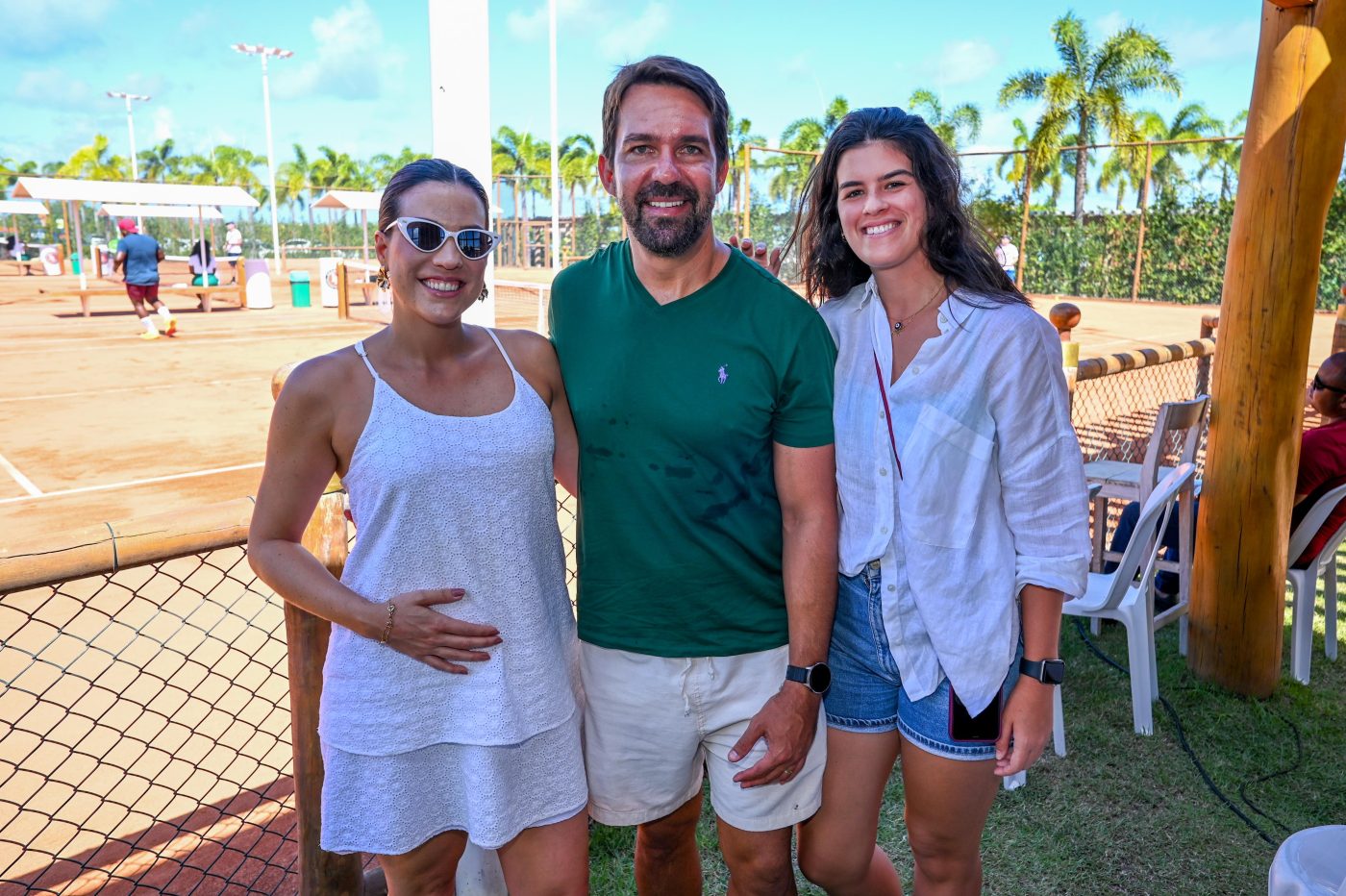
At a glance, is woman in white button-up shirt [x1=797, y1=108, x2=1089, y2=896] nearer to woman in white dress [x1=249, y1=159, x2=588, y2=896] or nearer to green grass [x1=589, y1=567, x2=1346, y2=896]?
woman in white dress [x1=249, y1=159, x2=588, y2=896]

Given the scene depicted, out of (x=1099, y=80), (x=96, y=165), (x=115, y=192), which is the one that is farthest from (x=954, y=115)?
(x=96, y=165)

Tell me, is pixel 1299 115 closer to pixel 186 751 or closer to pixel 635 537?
pixel 635 537

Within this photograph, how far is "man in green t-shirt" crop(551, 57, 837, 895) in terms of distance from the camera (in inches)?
81.3

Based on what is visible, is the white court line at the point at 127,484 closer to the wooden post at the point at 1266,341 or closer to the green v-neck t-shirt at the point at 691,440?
the green v-neck t-shirt at the point at 691,440

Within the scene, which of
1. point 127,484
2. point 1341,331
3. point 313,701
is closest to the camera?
point 313,701

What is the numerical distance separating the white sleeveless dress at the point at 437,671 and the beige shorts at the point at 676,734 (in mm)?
214

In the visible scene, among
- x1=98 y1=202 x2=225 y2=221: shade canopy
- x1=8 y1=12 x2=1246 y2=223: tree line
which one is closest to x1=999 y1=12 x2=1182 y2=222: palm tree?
x1=8 y1=12 x2=1246 y2=223: tree line

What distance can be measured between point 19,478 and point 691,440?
8217mm

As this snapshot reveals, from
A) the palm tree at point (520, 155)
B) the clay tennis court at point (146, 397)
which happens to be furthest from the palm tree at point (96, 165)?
the clay tennis court at point (146, 397)

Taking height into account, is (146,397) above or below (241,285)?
below

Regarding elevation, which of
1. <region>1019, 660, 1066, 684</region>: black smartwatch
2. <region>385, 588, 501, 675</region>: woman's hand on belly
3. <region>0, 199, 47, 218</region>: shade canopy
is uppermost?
<region>0, 199, 47, 218</region>: shade canopy

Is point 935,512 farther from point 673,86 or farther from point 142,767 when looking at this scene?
point 142,767

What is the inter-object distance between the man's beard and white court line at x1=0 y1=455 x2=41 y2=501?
7358 millimetres

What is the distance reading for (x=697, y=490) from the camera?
2.08 metres
